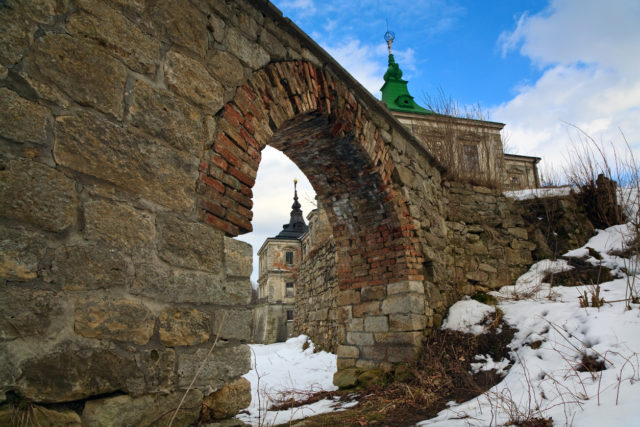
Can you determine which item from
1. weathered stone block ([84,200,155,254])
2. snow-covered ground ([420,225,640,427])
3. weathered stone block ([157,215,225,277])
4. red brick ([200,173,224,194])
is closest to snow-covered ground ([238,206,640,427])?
snow-covered ground ([420,225,640,427])

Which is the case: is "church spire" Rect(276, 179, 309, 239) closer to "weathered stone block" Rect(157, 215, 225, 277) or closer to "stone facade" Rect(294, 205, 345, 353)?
"stone facade" Rect(294, 205, 345, 353)

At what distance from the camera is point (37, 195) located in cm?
168

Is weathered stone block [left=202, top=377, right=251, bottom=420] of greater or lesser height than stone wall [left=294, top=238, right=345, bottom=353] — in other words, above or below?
below

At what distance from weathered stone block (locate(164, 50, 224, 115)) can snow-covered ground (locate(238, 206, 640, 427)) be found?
5.91 ft

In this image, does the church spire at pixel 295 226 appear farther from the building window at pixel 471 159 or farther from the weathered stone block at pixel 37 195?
the weathered stone block at pixel 37 195

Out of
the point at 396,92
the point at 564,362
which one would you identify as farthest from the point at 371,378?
the point at 396,92

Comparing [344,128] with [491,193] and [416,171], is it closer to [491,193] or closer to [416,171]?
[416,171]

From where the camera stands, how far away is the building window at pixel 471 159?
730cm

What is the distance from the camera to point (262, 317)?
2617cm

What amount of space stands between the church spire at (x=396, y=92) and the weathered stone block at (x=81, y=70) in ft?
54.6

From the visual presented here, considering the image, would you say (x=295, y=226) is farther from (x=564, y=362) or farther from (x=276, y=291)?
(x=564, y=362)

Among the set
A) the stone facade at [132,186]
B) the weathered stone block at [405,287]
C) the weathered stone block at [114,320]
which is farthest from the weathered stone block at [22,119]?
A: the weathered stone block at [405,287]

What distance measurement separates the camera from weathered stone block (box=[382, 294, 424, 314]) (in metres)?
4.85

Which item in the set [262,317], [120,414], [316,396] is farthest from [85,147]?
[262,317]
